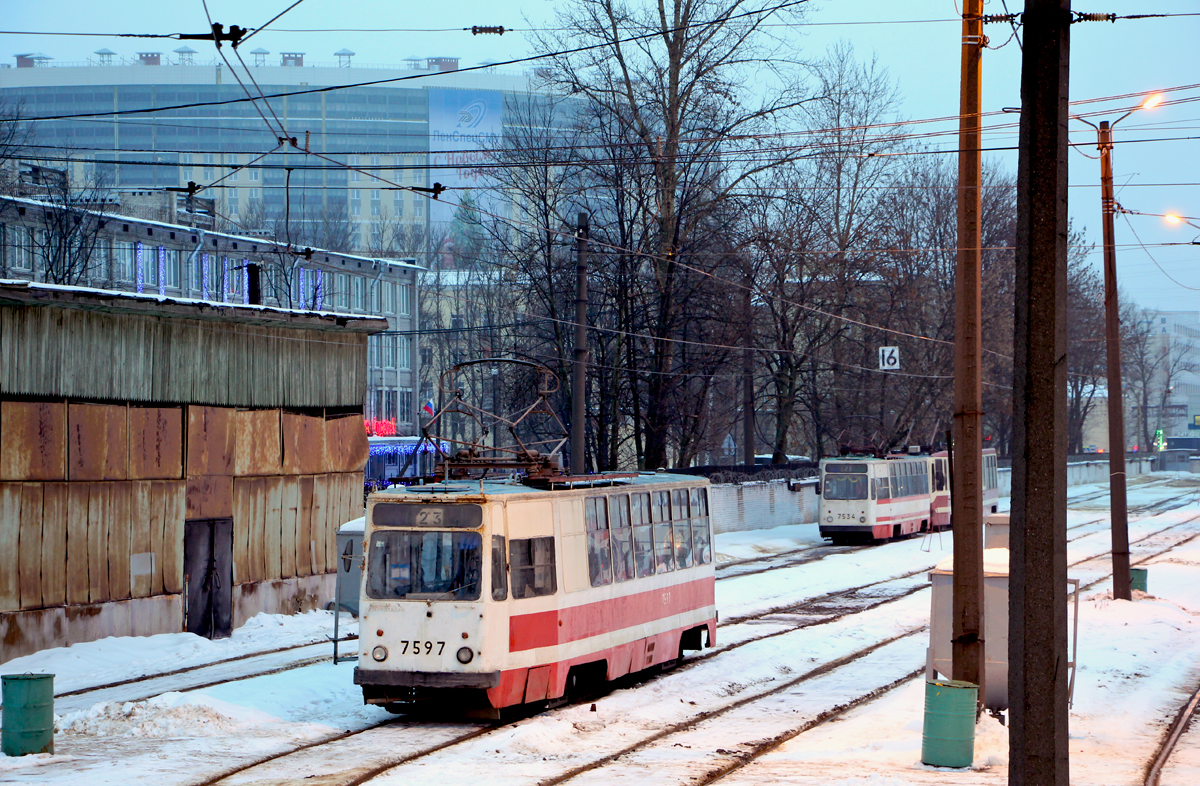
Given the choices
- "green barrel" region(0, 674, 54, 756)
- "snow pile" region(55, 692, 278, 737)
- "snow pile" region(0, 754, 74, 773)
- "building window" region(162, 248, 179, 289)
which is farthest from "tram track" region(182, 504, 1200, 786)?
"building window" region(162, 248, 179, 289)

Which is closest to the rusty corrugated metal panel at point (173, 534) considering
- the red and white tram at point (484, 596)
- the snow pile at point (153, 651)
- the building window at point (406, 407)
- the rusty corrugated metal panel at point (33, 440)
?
the snow pile at point (153, 651)

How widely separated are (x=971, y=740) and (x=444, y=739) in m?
4.84

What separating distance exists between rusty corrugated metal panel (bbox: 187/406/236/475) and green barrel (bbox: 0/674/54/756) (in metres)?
9.13

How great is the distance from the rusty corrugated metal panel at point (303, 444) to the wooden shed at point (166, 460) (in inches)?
1.3

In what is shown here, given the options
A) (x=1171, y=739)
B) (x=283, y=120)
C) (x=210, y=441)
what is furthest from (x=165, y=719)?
(x=283, y=120)

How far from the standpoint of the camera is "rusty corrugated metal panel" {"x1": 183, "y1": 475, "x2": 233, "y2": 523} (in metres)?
20.4

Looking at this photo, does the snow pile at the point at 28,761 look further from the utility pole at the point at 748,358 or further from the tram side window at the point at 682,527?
the utility pole at the point at 748,358

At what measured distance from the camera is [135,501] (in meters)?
19.4

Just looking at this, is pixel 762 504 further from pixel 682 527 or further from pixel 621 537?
pixel 621 537

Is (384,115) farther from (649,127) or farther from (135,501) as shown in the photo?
(135,501)

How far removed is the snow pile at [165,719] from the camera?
12414 millimetres

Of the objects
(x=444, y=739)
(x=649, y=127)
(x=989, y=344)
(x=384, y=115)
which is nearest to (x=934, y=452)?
(x=989, y=344)

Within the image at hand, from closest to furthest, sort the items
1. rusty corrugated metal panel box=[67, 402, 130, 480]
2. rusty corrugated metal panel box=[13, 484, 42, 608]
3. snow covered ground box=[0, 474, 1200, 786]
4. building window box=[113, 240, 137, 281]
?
1. snow covered ground box=[0, 474, 1200, 786]
2. rusty corrugated metal panel box=[13, 484, 42, 608]
3. rusty corrugated metal panel box=[67, 402, 130, 480]
4. building window box=[113, 240, 137, 281]

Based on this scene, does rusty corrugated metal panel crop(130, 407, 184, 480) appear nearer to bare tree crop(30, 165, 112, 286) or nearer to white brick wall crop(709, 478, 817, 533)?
white brick wall crop(709, 478, 817, 533)
